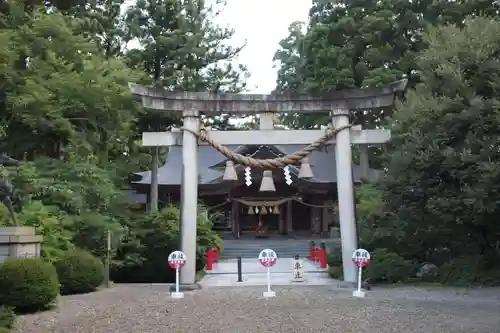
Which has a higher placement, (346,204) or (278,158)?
(278,158)

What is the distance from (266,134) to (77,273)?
5656mm

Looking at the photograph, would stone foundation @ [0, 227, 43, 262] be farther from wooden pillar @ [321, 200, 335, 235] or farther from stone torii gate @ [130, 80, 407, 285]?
wooden pillar @ [321, 200, 335, 235]

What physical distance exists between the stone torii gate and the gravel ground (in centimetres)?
150

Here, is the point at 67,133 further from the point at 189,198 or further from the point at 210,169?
the point at 210,169

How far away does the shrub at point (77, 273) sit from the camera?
496 inches

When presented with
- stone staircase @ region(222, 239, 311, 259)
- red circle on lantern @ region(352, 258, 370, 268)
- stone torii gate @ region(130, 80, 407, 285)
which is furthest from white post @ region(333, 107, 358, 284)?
stone staircase @ region(222, 239, 311, 259)

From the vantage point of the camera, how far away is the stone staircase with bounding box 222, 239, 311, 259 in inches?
1089

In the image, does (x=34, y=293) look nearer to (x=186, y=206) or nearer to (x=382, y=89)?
(x=186, y=206)

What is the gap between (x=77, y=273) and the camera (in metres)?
12.7

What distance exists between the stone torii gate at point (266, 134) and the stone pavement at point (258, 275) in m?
2.44

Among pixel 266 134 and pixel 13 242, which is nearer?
pixel 13 242

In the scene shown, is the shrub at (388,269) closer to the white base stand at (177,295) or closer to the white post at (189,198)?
the white post at (189,198)

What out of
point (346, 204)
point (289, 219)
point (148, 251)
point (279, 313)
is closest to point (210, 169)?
point (289, 219)

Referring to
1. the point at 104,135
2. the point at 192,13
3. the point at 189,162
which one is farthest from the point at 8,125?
the point at 192,13
